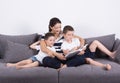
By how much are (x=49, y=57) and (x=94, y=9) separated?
4.14 feet

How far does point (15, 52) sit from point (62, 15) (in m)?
1.03

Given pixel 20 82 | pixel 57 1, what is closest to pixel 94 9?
pixel 57 1

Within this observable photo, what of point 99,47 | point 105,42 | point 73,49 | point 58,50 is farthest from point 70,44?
point 105,42

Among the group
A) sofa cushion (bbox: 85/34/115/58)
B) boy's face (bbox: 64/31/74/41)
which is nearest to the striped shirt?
boy's face (bbox: 64/31/74/41)

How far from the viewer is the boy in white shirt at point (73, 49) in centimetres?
318

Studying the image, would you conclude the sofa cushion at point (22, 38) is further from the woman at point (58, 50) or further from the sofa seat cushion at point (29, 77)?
the sofa seat cushion at point (29, 77)

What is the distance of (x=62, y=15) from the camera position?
401 centimetres

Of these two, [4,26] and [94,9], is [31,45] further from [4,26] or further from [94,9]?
[94,9]

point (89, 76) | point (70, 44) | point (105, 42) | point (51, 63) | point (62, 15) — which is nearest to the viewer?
point (89, 76)

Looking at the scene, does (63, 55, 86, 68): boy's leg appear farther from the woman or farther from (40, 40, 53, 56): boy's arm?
(40, 40, 53, 56): boy's arm

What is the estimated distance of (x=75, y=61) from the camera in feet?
10.4

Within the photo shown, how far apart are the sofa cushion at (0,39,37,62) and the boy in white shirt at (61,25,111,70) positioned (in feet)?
1.62

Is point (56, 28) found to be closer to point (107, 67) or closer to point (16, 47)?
point (16, 47)

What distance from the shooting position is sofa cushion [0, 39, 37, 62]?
346 centimetres
